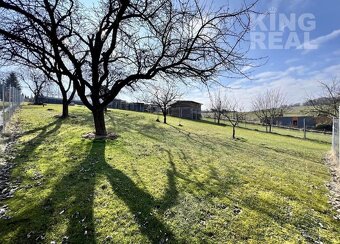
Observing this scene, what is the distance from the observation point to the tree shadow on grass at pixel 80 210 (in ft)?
10.8

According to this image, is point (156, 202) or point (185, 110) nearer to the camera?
point (156, 202)

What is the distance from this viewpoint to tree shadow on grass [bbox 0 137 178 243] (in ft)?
10.8

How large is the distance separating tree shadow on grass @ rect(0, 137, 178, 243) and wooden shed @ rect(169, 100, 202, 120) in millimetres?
37583

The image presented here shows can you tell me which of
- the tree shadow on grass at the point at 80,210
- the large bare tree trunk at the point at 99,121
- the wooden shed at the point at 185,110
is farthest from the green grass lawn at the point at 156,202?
the wooden shed at the point at 185,110

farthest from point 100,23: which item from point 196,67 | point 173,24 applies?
point 196,67

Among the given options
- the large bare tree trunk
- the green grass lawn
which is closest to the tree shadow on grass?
the green grass lawn

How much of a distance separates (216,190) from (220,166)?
2220mm

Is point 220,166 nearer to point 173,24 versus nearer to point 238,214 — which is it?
Answer: point 238,214

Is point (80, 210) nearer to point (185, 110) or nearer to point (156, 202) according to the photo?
point (156, 202)

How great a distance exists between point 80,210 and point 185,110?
40.3 meters

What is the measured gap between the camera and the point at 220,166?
23.7ft

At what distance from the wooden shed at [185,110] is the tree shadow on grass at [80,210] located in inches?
1480

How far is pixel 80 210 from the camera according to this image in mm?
3877

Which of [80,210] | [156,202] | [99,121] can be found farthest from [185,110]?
[80,210]
